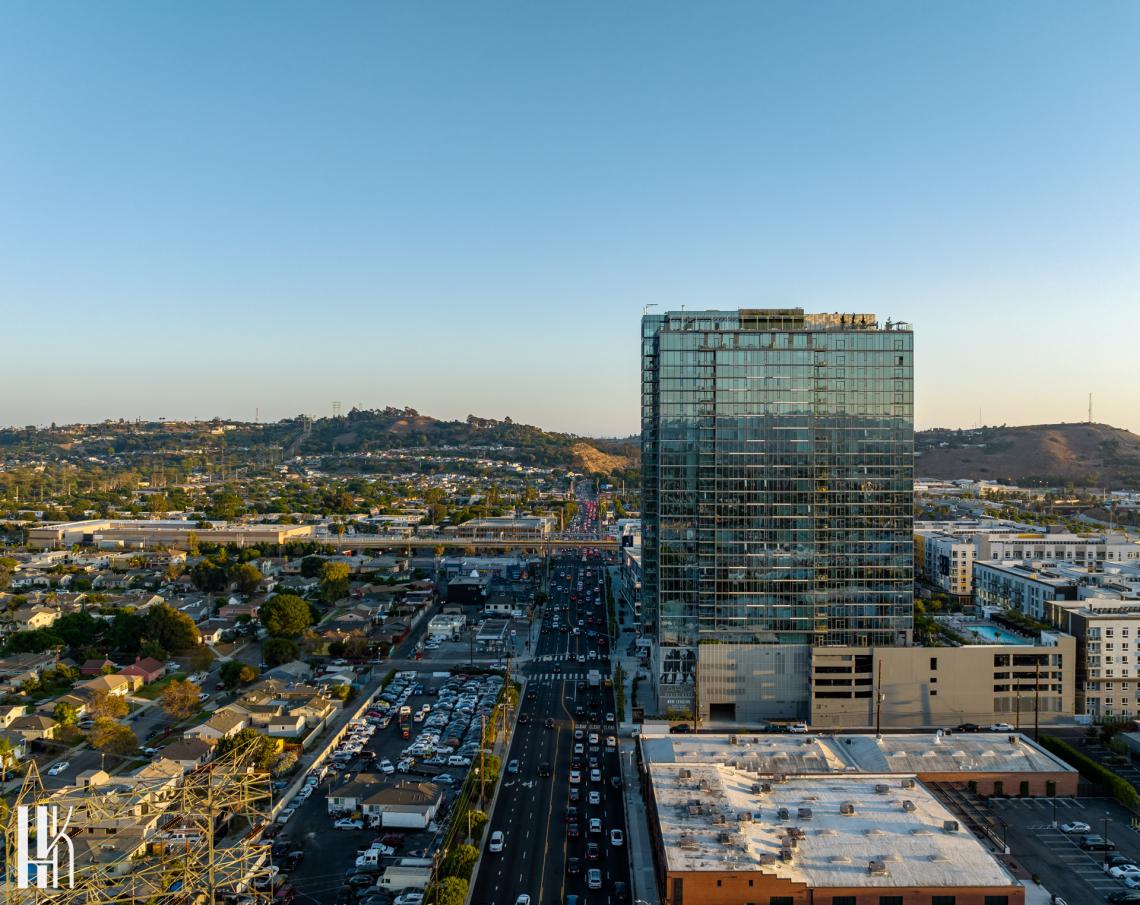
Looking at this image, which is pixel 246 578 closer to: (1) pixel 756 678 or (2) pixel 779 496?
(1) pixel 756 678

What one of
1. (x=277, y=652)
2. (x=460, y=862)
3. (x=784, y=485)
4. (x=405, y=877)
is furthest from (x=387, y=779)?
(x=784, y=485)

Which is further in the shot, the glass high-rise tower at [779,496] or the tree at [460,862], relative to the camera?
the glass high-rise tower at [779,496]

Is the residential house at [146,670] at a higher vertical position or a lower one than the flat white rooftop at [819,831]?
lower

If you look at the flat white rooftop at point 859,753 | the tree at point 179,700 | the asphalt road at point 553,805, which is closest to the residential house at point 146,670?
the tree at point 179,700

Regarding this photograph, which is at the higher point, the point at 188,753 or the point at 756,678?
the point at 756,678

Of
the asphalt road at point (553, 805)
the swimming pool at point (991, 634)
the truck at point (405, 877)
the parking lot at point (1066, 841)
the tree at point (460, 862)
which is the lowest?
the parking lot at point (1066, 841)

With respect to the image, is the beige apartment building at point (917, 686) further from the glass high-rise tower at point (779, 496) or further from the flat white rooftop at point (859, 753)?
the flat white rooftop at point (859, 753)
